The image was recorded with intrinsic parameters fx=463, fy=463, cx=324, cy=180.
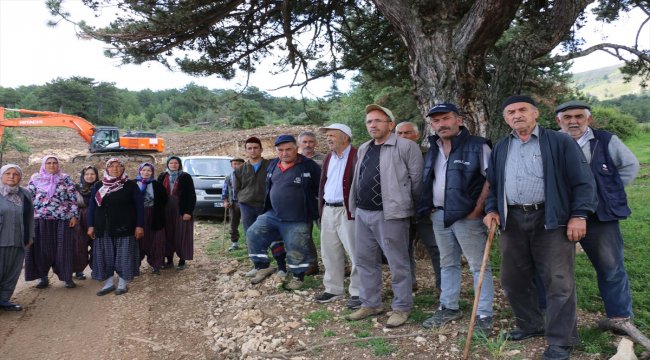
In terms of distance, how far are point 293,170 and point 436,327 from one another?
95.3 inches

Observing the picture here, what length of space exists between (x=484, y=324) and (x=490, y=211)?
0.92 metres

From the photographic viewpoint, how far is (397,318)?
402 centimetres

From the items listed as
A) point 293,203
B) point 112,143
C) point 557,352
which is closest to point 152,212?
point 293,203

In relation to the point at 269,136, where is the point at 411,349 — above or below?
below

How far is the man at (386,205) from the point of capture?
404 cm

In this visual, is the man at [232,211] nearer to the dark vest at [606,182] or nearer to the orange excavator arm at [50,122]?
the dark vest at [606,182]

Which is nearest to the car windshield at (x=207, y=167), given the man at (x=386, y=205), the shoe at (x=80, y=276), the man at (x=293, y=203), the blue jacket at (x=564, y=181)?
the shoe at (x=80, y=276)

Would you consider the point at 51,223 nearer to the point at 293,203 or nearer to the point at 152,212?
the point at 152,212

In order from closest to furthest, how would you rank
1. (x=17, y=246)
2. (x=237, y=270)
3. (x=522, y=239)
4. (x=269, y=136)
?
(x=522, y=239)
(x=17, y=246)
(x=237, y=270)
(x=269, y=136)

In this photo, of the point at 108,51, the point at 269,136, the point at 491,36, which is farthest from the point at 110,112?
the point at 491,36

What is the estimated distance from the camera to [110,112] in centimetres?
5844

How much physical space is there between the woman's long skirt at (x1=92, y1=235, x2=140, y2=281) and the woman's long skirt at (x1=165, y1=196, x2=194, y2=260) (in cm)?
91

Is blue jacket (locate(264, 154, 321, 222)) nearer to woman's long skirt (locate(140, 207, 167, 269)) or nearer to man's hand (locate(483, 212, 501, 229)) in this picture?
woman's long skirt (locate(140, 207, 167, 269))

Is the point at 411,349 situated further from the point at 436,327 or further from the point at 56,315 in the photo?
the point at 56,315
